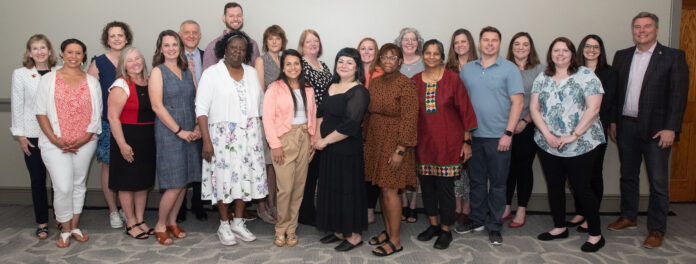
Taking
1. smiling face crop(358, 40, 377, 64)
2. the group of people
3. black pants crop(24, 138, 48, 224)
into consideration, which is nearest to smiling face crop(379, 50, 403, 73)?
the group of people

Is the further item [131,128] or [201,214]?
[201,214]

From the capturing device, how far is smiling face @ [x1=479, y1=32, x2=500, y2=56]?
309 centimetres

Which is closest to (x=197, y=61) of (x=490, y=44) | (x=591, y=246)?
(x=490, y=44)

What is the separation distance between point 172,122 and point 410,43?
1.93 meters

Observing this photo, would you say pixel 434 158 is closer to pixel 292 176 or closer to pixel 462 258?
pixel 462 258

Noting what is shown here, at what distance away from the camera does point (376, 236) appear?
3281 mm

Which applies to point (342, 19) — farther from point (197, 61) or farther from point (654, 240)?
point (654, 240)

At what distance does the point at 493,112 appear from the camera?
3.09 metres

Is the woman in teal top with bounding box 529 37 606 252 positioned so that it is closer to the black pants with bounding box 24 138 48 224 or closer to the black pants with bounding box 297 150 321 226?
the black pants with bounding box 297 150 321 226

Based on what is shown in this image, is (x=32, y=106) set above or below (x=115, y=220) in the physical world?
above

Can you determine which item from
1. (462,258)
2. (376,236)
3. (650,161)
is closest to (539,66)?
(650,161)

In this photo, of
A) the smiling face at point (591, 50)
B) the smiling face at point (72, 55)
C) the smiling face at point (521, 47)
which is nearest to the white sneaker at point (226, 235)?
the smiling face at point (72, 55)

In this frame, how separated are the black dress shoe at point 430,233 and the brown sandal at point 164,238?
1899 mm

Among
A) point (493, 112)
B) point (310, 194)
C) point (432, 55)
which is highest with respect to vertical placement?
point (432, 55)
